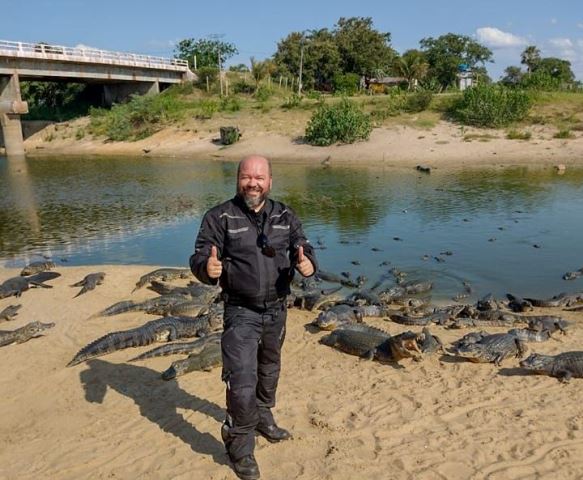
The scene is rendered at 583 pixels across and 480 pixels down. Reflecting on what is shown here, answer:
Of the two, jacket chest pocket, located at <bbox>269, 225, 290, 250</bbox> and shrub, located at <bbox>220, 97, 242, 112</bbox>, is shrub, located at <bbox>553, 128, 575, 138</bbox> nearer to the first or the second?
shrub, located at <bbox>220, 97, 242, 112</bbox>

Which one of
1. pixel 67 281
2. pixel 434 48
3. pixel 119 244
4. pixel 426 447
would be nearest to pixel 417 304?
pixel 426 447

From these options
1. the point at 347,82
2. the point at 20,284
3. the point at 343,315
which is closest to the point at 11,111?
the point at 347,82

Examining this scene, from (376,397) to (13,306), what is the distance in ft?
21.1

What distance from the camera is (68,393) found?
5906mm

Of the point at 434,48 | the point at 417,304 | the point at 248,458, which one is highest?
the point at 434,48

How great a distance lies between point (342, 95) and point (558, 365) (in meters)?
40.2

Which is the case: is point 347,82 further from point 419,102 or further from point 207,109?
point 419,102

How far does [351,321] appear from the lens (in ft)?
26.9

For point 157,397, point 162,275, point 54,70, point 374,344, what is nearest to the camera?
point 157,397

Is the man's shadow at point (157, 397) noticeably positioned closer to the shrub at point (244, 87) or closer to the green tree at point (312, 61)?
the shrub at point (244, 87)

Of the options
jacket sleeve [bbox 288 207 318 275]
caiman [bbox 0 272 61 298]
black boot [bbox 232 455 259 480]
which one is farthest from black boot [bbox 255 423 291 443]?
caiman [bbox 0 272 61 298]

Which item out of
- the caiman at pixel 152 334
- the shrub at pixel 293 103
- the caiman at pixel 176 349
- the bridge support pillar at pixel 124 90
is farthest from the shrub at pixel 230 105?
the caiman at pixel 176 349

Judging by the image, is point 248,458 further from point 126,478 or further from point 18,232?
point 18,232

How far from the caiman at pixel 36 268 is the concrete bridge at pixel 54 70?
112 feet
